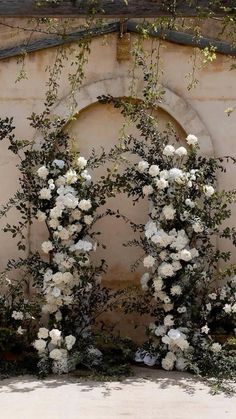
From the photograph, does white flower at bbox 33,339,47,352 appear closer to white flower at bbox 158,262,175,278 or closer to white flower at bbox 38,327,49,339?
white flower at bbox 38,327,49,339

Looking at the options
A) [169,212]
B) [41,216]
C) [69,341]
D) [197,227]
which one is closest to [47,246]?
[41,216]

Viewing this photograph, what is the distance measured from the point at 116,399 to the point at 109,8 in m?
3.05

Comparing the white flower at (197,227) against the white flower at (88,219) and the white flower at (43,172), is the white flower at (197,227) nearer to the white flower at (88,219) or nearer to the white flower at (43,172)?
the white flower at (88,219)

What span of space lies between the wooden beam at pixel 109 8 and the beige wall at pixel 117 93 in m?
2.32

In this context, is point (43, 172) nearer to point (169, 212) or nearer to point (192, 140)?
point (169, 212)

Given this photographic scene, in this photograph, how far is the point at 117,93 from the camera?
8016mm

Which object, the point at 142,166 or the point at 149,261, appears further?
the point at 142,166

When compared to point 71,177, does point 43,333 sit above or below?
below

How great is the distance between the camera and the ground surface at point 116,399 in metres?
5.92

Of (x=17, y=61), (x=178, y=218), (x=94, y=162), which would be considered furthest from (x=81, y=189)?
(x=17, y=61)

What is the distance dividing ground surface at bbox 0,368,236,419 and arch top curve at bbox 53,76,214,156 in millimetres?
2419

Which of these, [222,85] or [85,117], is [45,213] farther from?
[222,85]

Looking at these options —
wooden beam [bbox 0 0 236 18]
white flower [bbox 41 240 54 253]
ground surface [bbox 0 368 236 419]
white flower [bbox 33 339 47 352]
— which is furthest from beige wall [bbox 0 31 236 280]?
wooden beam [bbox 0 0 236 18]

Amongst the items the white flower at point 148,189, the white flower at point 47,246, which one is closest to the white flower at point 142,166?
the white flower at point 148,189
